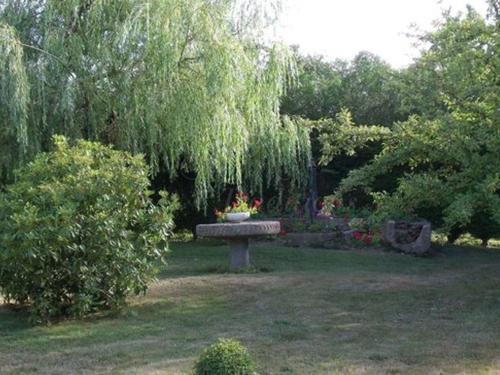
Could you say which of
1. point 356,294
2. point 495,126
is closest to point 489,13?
point 495,126

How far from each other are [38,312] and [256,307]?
7.60 feet

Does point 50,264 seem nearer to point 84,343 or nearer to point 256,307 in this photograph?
point 84,343

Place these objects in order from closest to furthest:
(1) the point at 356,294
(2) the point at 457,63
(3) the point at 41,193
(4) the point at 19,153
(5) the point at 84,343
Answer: (5) the point at 84,343
(3) the point at 41,193
(2) the point at 457,63
(1) the point at 356,294
(4) the point at 19,153

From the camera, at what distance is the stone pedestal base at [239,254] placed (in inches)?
394

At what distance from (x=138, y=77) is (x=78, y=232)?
369cm

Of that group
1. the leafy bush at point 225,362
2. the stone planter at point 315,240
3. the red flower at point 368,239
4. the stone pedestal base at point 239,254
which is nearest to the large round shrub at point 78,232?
the leafy bush at point 225,362

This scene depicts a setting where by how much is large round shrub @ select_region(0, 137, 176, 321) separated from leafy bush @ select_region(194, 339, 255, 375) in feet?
8.74

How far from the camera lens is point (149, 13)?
9.41 meters

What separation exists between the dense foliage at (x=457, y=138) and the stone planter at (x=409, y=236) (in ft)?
13.7

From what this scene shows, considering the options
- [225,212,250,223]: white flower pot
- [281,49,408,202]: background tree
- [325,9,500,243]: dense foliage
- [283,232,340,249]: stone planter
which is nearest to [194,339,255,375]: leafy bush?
[325,9,500,243]: dense foliage

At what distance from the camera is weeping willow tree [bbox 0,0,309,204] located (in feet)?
30.6

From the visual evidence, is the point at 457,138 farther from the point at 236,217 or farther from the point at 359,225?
the point at 359,225

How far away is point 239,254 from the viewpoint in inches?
396

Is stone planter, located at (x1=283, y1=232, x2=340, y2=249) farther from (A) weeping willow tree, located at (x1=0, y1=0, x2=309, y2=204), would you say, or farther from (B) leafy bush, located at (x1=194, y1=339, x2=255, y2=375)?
(B) leafy bush, located at (x1=194, y1=339, x2=255, y2=375)
